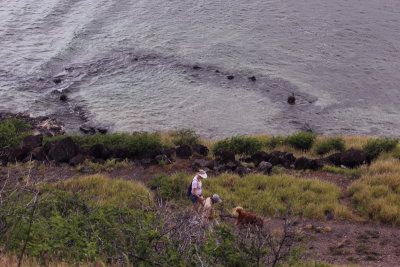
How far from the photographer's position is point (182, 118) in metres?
25.1

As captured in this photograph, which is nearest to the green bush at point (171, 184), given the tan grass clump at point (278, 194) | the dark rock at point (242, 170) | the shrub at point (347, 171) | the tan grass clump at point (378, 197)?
the tan grass clump at point (278, 194)

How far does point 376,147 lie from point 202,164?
8.24 meters

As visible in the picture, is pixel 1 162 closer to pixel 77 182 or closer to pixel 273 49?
pixel 77 182

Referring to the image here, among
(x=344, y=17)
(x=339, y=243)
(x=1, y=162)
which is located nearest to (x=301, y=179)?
(x=339, y=243)

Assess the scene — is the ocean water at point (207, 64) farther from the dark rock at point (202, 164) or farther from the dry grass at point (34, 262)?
the dry grass at point (34, 262)

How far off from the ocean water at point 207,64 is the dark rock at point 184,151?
513 centimetres

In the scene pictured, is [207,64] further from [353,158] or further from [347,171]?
[347,171]

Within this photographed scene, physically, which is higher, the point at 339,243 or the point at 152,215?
the point at 152,215

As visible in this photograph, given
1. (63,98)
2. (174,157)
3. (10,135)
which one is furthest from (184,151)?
(63,98)

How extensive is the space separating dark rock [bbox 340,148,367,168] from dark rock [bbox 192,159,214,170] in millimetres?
5950

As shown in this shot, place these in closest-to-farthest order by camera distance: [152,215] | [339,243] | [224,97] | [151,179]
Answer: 1. [152,215]
2. [339,243]
3. [151,179]
4. [224,97]

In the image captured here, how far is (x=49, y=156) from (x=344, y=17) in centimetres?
3274

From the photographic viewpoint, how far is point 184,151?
59.4 ft

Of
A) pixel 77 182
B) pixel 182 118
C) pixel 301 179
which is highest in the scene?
pixel 77 182
